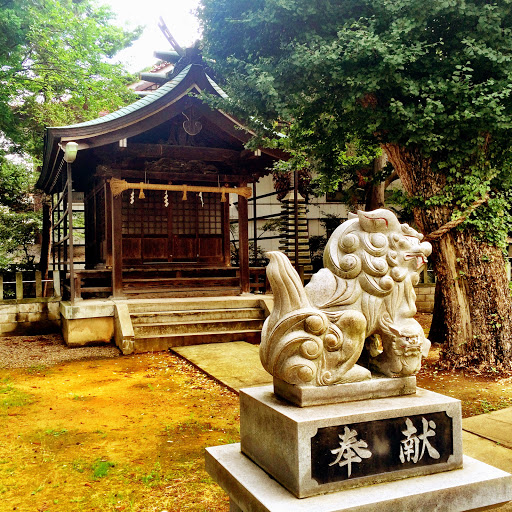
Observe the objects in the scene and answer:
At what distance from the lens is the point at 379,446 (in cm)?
253

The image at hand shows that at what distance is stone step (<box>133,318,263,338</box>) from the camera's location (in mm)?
9391

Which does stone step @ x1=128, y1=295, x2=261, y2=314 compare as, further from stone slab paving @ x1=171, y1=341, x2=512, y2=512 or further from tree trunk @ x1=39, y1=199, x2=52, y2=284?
tree trunk @ x1=39, y1=199, x2=52, y2=284

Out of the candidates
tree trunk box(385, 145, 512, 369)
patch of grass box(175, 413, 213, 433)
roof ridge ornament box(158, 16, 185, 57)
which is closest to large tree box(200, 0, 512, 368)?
tree trunk box(385, 145, 512, 369)

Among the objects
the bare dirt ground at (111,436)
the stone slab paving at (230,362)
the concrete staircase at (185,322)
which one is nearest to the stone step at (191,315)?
the concrete staircase at (185,322)

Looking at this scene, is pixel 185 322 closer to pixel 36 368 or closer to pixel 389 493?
pixel 36 368

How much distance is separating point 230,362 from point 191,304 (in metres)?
2.94

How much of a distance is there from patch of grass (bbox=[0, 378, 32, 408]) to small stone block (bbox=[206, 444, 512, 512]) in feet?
A: 14.3

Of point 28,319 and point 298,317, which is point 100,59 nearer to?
point 28,319

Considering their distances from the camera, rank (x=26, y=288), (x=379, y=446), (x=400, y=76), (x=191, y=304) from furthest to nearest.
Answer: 1. (x=26, y=288)
2. (x=191, y=304)
3. (x=400, y=76)
4. (x=379, y=446)

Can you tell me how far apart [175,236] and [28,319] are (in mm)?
4263

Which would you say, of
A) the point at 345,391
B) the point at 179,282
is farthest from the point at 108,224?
the point at 345,391

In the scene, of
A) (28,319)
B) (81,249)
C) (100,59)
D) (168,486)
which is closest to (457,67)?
(168,486)

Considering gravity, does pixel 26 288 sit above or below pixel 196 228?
below

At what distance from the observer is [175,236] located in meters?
12.9
